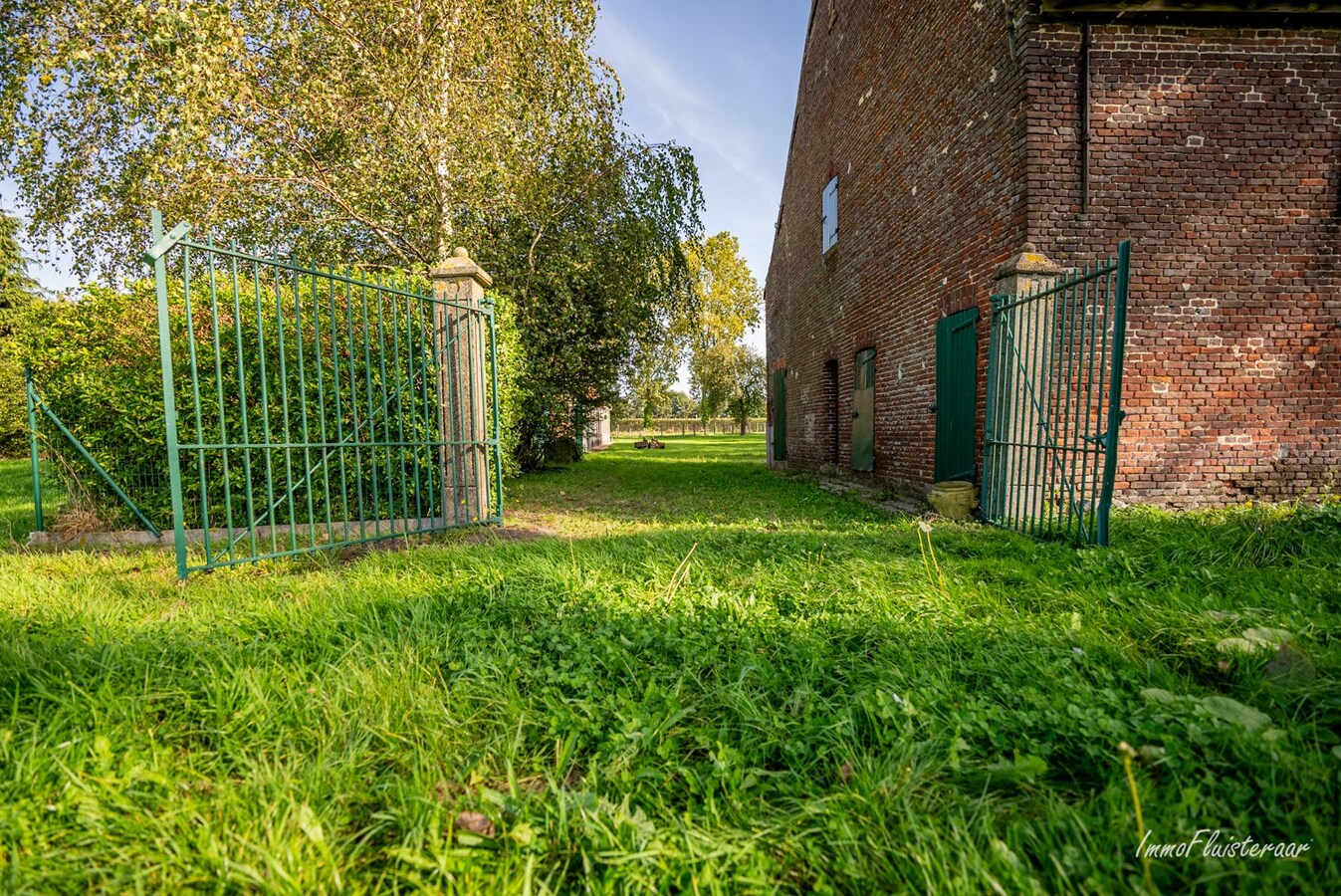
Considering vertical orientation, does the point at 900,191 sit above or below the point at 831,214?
below

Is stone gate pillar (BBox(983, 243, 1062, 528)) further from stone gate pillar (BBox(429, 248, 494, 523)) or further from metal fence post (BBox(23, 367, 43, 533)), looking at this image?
metal fence post (BBox(23, 367, 43, 533))

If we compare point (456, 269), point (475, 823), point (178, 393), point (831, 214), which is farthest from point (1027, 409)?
point (178, 393)

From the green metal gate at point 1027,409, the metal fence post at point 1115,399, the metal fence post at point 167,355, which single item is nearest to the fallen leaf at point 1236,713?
the metal fence post at point 1115,399

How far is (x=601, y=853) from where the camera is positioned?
1.27 meters

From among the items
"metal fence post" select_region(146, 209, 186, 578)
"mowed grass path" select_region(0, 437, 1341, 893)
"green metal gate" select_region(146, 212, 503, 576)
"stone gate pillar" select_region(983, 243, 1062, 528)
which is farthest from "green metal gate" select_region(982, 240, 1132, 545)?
"metal fence post" select_region(146, 209, 186, 578)

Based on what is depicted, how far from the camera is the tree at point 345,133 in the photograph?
256 inches

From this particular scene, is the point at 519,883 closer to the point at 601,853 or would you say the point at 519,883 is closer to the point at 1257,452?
the point at 601,853

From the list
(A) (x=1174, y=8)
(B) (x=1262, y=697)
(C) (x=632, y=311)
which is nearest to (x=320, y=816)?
(B) (x=1262, y=697)

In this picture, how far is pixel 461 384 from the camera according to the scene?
17.0 ft

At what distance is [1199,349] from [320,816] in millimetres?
7793

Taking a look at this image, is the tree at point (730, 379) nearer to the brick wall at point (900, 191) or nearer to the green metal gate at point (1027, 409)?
the brick wall at point (900, 191)

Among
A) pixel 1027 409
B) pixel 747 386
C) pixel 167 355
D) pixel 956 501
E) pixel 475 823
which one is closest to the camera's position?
pixel 475 823

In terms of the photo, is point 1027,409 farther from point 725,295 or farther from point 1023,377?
point 725,295

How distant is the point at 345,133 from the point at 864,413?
9219mm
